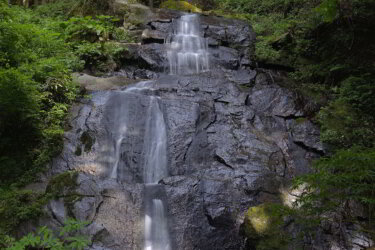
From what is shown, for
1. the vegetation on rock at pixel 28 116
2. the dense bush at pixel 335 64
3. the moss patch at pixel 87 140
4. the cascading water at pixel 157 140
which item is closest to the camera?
the vegetation on rock at pixel 28 116

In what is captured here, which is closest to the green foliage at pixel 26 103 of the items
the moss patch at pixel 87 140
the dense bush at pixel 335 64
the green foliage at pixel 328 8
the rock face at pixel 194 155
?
the rock face at pixel 194 155

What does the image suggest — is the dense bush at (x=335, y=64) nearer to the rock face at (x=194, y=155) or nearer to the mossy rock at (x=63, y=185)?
the rock face at (x=194, y=155)

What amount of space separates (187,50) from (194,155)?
652cm

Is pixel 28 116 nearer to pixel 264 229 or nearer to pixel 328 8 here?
pixel 264 229

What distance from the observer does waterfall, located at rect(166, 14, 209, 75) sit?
39.9 ft

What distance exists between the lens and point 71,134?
7.76m

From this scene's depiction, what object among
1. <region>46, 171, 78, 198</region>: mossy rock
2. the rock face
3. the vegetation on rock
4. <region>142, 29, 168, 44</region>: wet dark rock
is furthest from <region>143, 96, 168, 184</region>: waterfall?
<region>142, 29, 168, 44</region>: wet dark rock

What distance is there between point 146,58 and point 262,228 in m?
8.66

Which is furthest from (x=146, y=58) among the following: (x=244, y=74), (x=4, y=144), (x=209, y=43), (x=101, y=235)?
(x=101, y=235)

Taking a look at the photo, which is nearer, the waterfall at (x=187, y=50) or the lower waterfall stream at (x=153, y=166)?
the lower waterfall stream at (x=153, y=166)

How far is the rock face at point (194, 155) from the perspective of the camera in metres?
6.06

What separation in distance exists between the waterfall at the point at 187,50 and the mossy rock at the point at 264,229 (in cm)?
734

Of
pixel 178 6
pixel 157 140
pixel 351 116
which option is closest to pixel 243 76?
pixel 351 116

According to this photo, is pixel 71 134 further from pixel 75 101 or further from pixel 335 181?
pixel 335 181
